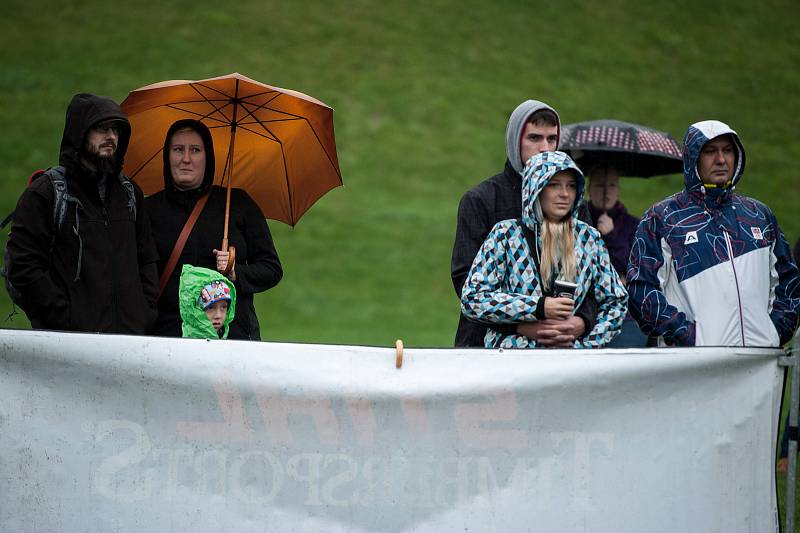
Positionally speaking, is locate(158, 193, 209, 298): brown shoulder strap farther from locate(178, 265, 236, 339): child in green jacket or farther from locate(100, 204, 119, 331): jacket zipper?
locate(100, 204, 119, 331): jacket zipper

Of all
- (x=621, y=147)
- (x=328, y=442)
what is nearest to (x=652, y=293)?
(x=328, y=442)

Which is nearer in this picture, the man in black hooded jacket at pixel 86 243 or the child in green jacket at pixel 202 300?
the man in black hooded jacket at pixel 86 243

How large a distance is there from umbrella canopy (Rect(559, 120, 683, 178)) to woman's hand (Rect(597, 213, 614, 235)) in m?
0.58

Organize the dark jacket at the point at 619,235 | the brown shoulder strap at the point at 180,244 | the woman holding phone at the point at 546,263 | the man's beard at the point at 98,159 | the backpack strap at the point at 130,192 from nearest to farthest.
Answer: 1. the woman holding phone at the point at 546,263
2. the man's beard at the point at 98,159
3. the backpack strap at the point at 130,192
4. the brown shoulder strap at the point at 180,244
5. the dark jacket at the point at 619,235

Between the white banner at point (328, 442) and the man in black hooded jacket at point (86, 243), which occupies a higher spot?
the man in black hooded jacket at point (86, 243)

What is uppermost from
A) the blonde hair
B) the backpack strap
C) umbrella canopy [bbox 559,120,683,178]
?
umbrella canopy [bbox 559,120,683,178]

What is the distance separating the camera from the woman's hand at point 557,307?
5039mm

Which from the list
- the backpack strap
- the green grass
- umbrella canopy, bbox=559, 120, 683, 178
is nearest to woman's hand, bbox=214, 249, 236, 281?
the backpack strap

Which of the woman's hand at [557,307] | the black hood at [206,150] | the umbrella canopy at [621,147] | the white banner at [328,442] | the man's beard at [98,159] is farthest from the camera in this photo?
the umbrella canopy at [621,147]

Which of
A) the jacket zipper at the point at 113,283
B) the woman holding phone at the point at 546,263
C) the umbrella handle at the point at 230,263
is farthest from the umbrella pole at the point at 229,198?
the woman holding phone at the point at 546,263

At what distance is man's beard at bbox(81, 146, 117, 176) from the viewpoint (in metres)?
5.29

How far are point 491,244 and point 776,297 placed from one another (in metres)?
1.53

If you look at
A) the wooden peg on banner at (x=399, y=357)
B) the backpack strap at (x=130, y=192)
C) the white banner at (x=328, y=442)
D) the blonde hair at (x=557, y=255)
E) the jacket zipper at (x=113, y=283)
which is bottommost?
the white banner at (x=328, y=442)

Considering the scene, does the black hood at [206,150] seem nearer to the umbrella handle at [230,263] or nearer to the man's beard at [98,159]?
the umbrella handle at [230,263]
